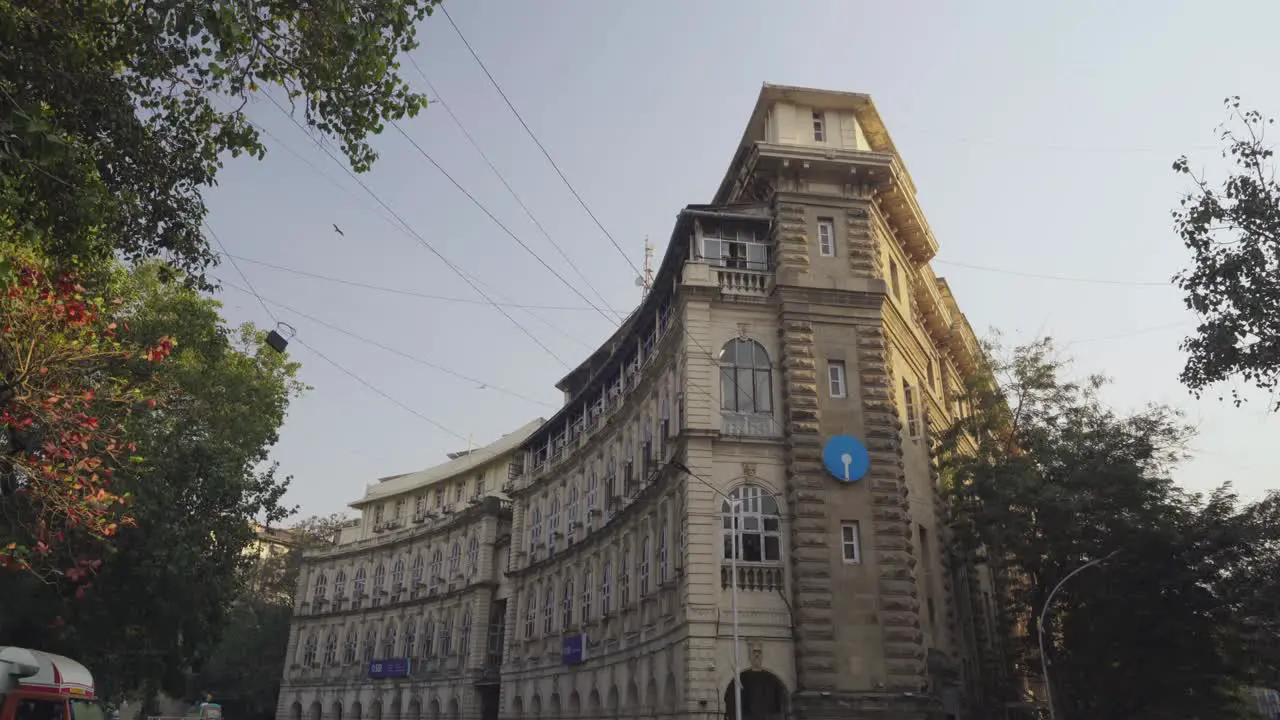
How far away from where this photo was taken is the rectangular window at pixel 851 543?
24.6 meters

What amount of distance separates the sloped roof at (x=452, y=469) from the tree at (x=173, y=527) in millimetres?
22487

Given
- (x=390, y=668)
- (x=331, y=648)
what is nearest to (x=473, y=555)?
(x=390, y=668)

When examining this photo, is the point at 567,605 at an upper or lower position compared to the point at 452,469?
lower

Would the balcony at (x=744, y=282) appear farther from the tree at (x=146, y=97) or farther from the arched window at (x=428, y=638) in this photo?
the arched window at (x=428, y=638)

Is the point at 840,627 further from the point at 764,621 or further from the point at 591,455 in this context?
the point at 591,455

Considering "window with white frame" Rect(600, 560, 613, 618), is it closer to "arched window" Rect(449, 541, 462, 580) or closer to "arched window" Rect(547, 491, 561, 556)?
"arched window" Rect(547, 491, 561, 556)

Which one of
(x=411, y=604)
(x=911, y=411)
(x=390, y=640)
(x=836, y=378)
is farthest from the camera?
(x=390, y=640)

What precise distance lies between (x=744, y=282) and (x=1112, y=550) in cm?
1518

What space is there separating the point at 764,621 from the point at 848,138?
1662 cm

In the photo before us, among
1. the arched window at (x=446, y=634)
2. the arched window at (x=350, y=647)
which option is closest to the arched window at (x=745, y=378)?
the arched window at (x=446, y=634)

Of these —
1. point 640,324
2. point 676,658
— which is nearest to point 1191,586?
point 676,658

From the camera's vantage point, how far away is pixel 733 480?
25.5 m

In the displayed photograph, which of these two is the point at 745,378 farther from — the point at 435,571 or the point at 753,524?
the point at 435,571

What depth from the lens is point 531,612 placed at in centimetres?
4272
